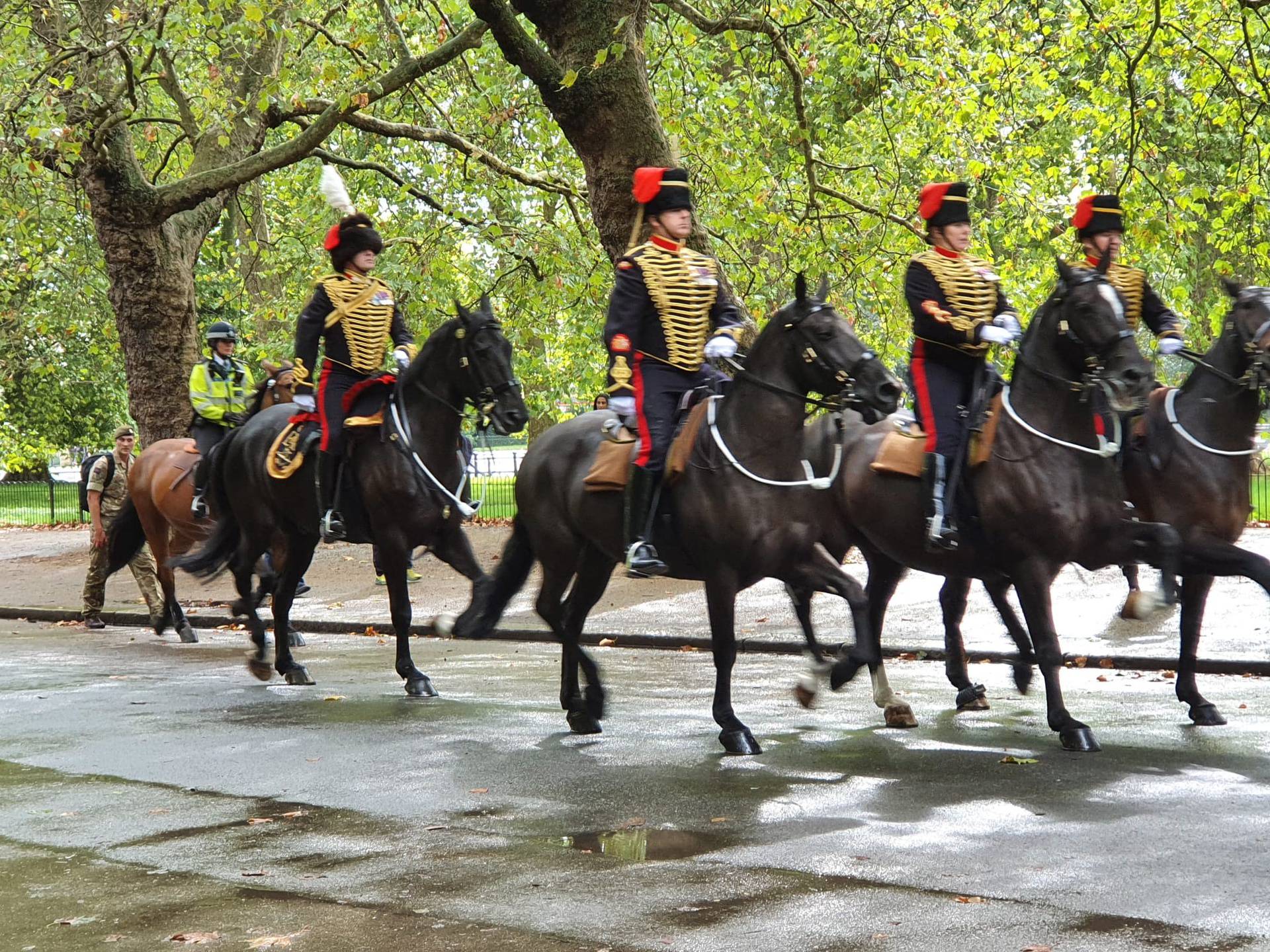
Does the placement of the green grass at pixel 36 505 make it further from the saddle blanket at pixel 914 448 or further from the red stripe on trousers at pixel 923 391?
the red stripe on trousers at pixel 923 391

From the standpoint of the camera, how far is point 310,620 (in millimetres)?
16859

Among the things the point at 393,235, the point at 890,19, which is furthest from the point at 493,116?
the point at 890,19

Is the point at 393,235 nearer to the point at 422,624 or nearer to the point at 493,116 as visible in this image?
the point at 493,116

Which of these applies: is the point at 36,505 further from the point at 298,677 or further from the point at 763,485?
the point at 763,485

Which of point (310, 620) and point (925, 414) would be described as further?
point (310, 620)

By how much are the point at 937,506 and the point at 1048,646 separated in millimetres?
926

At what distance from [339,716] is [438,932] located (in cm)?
509

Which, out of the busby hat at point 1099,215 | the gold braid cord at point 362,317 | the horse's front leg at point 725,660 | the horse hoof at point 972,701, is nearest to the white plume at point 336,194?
the gold braid cord at point 362,317

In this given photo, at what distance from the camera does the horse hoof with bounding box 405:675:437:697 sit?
439 inches

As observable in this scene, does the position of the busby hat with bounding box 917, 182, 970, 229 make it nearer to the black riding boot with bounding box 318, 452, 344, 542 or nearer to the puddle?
the puddle

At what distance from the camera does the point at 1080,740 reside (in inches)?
325

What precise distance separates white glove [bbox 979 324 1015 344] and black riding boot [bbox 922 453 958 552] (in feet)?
2.17

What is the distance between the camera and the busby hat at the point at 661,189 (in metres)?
9.00

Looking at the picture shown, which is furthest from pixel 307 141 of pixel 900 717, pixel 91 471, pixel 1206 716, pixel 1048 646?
pixel 1206 716
